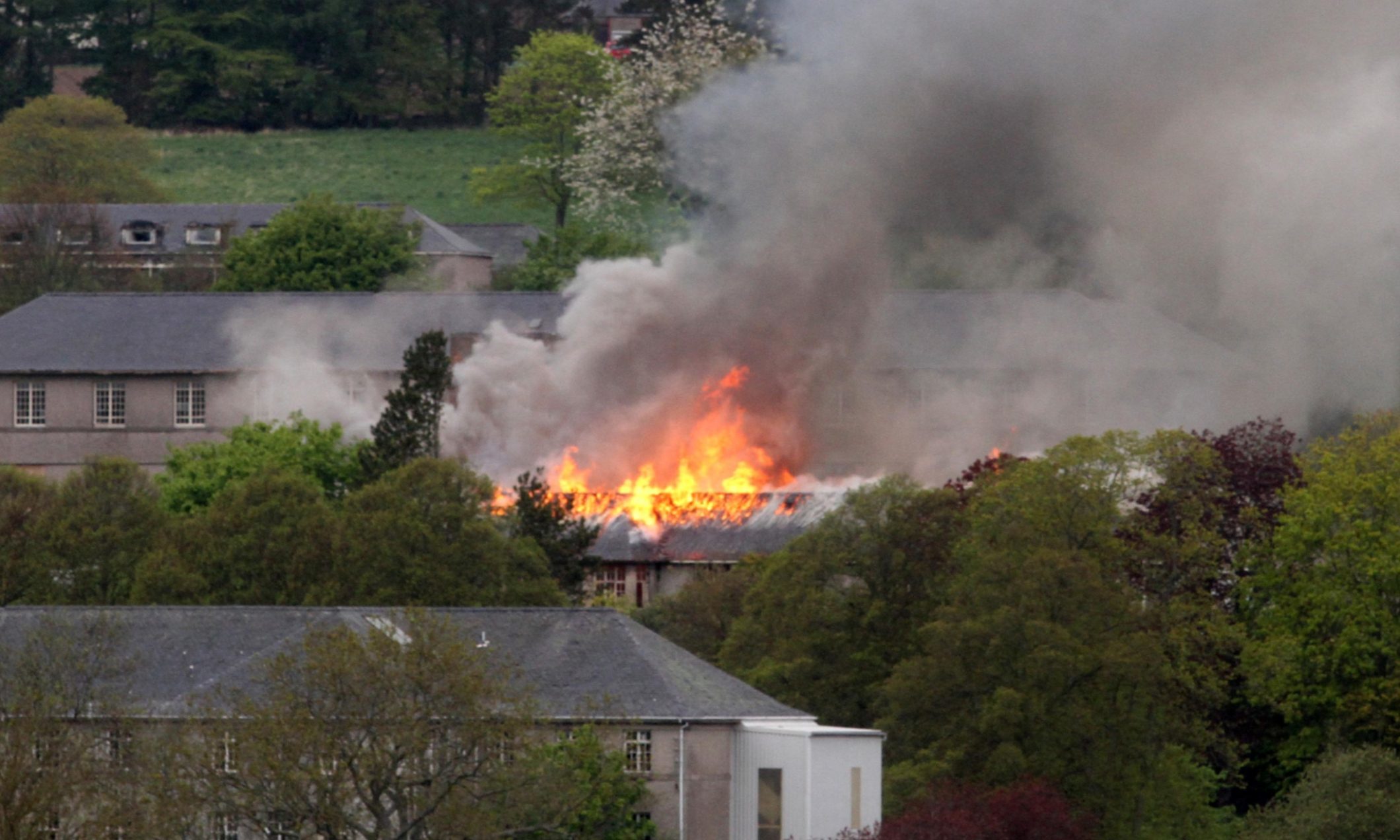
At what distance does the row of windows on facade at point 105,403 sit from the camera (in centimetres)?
10856

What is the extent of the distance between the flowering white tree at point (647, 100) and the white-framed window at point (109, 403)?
19511 millimetres

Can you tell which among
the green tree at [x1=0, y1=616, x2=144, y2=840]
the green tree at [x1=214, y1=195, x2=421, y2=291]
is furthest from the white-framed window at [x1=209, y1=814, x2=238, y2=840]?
the green tree at [x1=214, y1=195, x2=421, y2=291]

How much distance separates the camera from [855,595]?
6875 cm

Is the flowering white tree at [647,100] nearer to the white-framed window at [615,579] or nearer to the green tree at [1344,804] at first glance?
the white-framed window at [615,579]

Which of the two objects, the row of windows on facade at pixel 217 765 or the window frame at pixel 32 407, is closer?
the row of windows on facade at pixel 217 765

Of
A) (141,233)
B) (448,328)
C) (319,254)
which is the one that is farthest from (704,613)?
(141,233)

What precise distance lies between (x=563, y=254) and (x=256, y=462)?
3425 cm

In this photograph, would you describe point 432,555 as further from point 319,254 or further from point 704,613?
point 319,254

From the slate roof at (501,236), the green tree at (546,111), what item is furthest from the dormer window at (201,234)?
the green tree at (546,111)

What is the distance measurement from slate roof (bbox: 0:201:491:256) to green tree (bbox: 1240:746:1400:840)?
74563 millimetres

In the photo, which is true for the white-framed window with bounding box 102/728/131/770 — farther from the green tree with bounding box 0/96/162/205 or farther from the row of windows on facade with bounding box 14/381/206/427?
the green tree with bounding box 0/96/162/205

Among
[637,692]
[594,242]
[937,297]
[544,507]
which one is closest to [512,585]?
[544,507]

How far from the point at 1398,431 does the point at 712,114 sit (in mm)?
23150

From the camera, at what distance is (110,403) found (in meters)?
109
